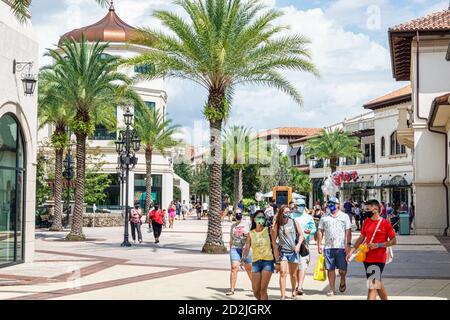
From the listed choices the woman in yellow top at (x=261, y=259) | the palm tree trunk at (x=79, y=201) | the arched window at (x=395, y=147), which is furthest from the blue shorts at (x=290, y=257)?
the arched window at (x=395, y=147)

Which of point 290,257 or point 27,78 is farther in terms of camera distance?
point 27,78

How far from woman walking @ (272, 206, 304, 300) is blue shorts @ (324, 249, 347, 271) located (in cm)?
69

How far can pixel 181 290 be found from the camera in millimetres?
13594

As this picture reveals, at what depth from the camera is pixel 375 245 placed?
10141 mm

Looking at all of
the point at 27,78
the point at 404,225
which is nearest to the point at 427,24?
the point at 404,225

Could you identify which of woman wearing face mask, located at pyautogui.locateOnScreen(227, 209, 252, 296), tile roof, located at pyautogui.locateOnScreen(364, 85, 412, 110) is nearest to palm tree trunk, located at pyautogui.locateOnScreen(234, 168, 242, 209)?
tile roof, located at pyautogui.locateOnScreen(364, 85, 412, 110)

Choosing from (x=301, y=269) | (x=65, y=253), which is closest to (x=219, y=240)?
(x=65, y=253)

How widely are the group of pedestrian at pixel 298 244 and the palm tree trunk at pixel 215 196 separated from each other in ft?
33.9

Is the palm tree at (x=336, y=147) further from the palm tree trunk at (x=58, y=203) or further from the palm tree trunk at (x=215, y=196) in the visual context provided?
the palm tree trunk at (x=215, y=196)

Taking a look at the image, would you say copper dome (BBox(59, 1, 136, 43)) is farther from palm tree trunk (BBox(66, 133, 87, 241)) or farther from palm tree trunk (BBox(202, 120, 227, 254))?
palm tree trunk (BBox(202, 120, 227, 254))

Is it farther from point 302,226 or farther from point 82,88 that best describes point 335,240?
point 82,88

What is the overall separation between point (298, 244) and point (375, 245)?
8.42 feet

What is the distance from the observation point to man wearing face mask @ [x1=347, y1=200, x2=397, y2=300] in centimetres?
1004

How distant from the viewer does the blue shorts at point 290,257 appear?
12.5 meters
